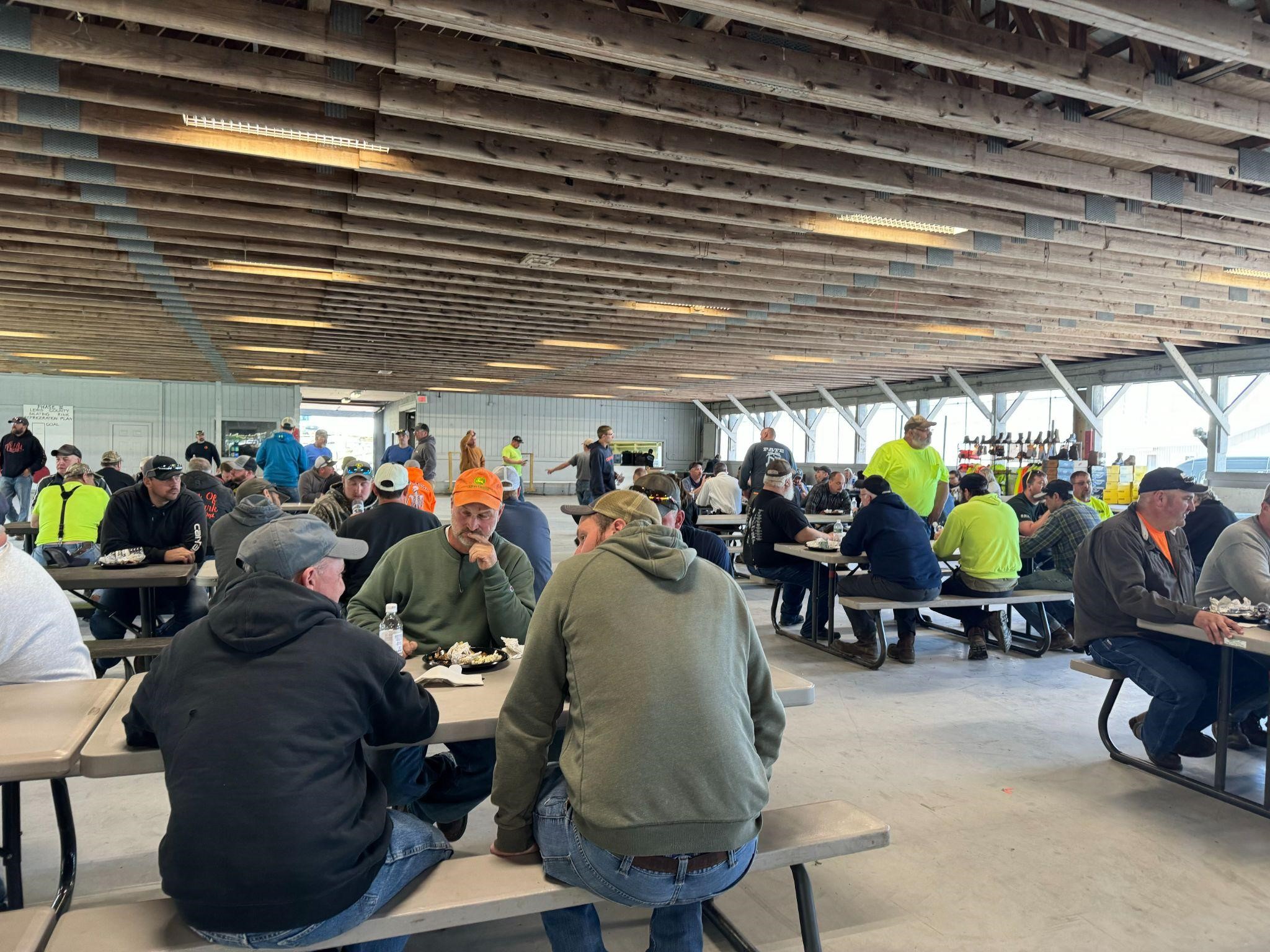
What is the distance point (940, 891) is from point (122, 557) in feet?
15.9

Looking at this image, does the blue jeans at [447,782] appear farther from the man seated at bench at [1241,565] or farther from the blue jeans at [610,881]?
the man seated at bench at [1241,565]

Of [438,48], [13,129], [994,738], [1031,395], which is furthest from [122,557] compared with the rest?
[1031,395]

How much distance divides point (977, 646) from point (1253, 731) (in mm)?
1996

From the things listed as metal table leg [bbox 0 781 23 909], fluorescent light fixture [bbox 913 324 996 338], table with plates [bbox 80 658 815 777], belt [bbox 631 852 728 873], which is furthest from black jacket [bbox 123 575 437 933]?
fluorescent light fixture [bbox 913 324 996 338]

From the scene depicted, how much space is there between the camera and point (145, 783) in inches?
147

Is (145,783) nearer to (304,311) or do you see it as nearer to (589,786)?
(589,786)

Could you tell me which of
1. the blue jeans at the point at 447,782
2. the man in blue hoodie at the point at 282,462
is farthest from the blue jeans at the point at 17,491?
the blue jeans at the point at 447,782

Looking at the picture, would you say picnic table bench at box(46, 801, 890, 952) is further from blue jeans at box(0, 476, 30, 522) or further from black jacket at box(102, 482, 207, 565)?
blue jeans at box(0, 476, 30, 522)

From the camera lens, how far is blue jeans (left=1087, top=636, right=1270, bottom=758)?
12.6 feet

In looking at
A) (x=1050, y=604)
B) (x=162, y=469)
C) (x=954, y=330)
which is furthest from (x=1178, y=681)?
(x=954, y=330)

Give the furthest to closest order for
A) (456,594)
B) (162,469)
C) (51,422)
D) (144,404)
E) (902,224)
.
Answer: (144,404) → (51,422) → (902,224) → (162,469) → (456,594)

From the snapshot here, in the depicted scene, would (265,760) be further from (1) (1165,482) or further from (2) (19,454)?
(2) (19,454)

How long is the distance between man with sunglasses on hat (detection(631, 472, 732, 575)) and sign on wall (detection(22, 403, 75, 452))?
22.2 m

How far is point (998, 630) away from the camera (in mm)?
6430
